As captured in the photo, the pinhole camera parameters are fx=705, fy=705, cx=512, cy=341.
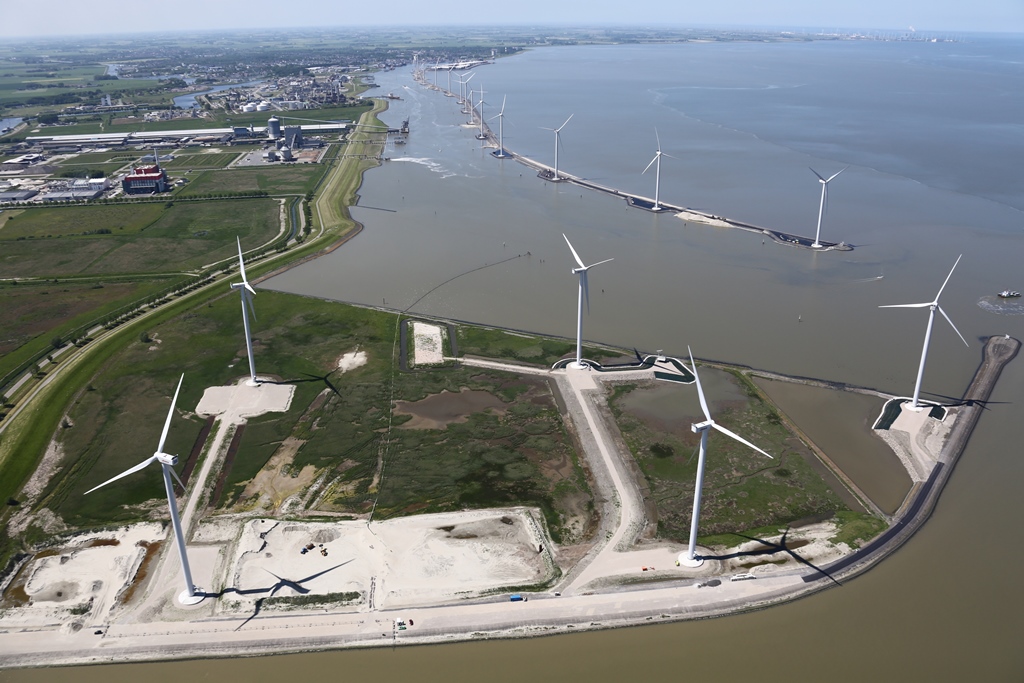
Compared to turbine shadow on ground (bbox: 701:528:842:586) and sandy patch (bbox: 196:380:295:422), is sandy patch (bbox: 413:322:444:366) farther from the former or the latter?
turbine shadow on ground (bbox: 701:528:842:586)

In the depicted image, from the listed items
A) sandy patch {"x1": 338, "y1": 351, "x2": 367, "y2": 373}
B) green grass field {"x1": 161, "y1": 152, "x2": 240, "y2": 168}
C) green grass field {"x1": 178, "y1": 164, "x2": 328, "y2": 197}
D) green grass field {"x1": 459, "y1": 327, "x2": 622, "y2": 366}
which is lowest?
sandy patch {"x1": 338, "y1": 351, "x2": 367, "y2": 373}

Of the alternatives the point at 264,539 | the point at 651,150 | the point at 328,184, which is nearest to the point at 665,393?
the point at 264,539

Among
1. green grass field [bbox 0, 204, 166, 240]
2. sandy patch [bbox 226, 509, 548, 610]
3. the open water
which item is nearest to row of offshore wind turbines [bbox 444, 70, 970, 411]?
the open water

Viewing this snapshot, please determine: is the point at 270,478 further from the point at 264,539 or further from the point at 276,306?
the point at 276,306

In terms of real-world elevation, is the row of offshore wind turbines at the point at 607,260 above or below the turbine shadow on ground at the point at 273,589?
above

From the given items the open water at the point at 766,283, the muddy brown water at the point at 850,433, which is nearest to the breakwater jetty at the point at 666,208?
the open water at the point at 766,283

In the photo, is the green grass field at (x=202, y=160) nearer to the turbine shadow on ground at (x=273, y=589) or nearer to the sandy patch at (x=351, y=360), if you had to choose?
the sandy patch at (x=351, y=360)

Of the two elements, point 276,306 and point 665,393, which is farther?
point 276,306
